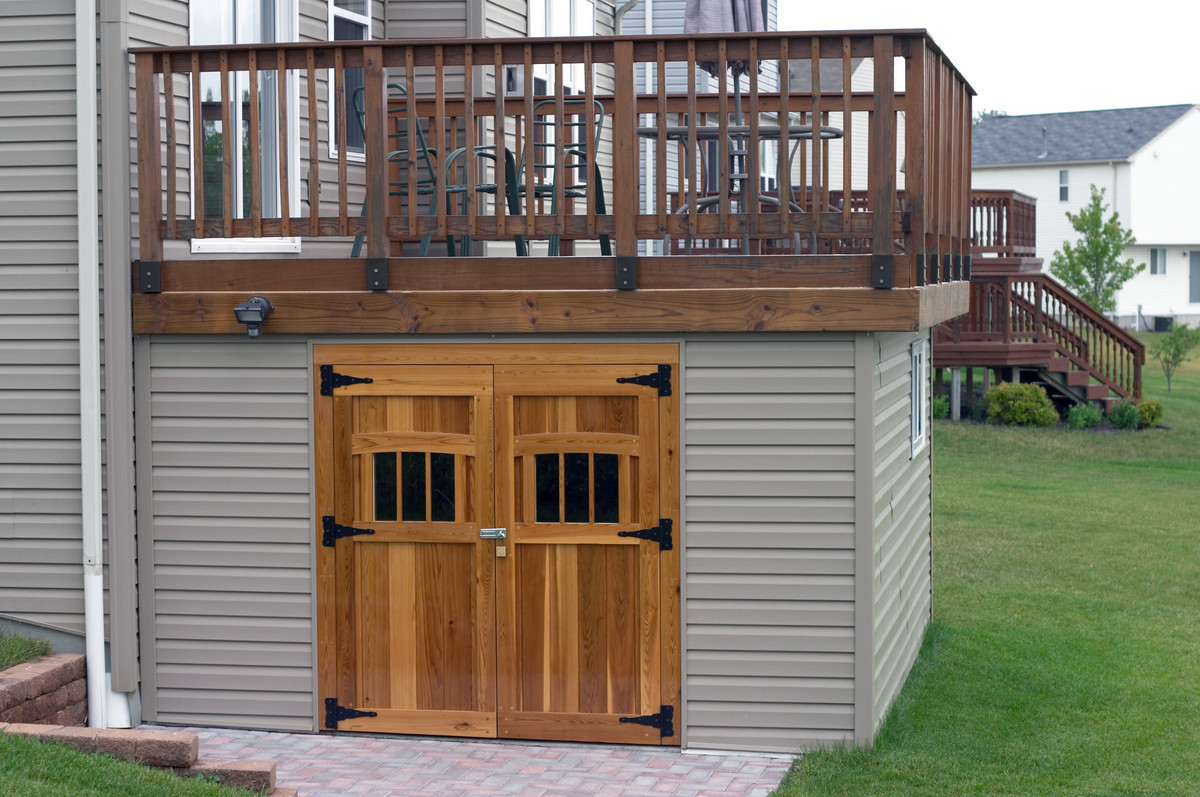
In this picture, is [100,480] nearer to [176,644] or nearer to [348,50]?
[176,644]

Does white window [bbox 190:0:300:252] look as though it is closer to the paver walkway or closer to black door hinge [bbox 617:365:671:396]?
black door hinge [bbox 617:365:671:396]

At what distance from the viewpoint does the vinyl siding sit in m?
7.13

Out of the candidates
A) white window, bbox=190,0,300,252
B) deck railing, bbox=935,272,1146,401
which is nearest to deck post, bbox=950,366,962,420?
deck railing, bbox=935,272,1146,401

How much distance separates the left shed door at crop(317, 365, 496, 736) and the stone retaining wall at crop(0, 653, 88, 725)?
1.25 meters

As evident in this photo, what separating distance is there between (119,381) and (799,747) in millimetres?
3930

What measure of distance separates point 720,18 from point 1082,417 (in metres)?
15.1

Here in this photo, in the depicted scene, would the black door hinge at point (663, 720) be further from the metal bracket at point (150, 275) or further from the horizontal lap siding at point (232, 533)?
the metal bracket at point (150, 275)

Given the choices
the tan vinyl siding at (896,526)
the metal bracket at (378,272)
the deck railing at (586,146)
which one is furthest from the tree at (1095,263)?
the metal bracket at (378,272)

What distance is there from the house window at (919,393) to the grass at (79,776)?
4.82 m

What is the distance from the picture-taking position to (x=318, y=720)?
7207mm

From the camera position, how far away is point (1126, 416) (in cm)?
2227

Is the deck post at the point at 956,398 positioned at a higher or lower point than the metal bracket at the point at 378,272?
lower

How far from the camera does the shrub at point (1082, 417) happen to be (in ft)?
72.6

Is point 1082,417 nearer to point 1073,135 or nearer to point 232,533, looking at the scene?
point 232,533
